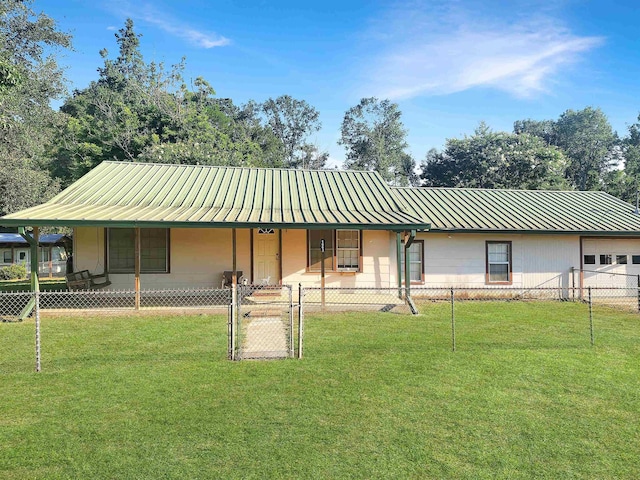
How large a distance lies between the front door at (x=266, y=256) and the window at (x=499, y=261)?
7.57 metres

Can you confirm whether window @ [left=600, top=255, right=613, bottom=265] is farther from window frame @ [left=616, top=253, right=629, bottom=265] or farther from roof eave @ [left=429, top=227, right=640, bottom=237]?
roof eave @ [left=429, top=227, right=640, bottom=237]

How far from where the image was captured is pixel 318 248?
14281mm

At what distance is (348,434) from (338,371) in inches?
81.2

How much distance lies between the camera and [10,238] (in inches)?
1083

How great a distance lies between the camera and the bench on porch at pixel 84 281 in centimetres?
1211

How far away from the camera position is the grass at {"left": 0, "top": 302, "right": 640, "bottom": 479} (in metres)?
3.97

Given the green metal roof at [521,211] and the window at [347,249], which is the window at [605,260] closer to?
the green metal roof at [521,211]

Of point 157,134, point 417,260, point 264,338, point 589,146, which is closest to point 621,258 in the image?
point 417,260

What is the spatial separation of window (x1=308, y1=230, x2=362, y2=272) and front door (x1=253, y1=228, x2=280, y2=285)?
111 cm

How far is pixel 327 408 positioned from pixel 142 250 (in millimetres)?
10391

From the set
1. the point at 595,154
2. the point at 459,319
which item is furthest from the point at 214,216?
the point at 595,154

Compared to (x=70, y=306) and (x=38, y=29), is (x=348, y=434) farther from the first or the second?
(x=38, y=29)

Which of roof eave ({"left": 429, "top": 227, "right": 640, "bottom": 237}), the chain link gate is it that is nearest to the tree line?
the chain link gate

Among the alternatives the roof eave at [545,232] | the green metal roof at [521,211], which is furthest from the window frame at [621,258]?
the green metal roof at [521,211]
